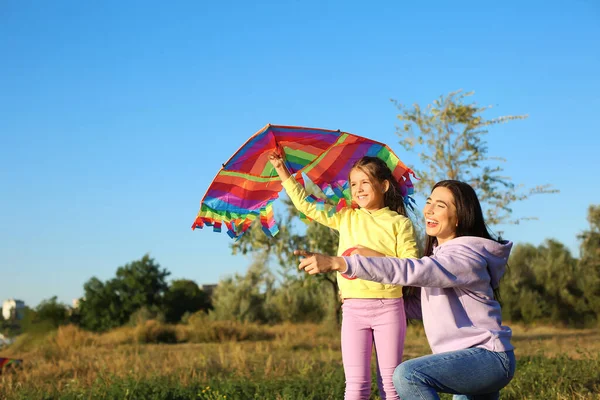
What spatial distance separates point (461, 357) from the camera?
126 inches

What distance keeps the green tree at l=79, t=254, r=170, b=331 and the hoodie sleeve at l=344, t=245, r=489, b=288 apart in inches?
988

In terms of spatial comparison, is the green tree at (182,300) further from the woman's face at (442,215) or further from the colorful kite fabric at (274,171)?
the woman's face at (442,215)

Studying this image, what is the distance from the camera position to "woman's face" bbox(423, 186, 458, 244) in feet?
11.8

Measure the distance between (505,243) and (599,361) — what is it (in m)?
4.81

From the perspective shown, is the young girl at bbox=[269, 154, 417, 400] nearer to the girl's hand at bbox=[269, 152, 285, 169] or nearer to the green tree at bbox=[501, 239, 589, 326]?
the girl's hand at bbox=[269, 152, 285, 169]

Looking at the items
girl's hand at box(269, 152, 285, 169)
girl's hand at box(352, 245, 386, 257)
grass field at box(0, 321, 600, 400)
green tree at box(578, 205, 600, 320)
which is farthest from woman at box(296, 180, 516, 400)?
green tree at box(578, 205, 600, 320)

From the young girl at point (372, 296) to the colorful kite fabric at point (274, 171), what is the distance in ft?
1.81

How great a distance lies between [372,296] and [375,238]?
0.40 metres

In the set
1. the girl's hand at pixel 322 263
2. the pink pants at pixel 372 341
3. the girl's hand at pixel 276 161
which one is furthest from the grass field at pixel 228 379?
the girl's hand at pixel 322 263

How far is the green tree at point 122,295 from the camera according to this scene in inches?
1086

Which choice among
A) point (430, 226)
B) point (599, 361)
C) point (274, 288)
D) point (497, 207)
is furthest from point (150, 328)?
point (430, 226)

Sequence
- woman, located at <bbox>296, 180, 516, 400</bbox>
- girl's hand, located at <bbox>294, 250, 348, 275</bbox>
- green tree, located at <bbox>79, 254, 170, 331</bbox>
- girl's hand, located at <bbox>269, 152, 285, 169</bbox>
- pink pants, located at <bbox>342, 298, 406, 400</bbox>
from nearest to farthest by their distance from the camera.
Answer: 1. girl's hand, located at <bbox>294, 250, 348, 275</bbox>
2. woman, located at <bbox>296, 180, 516, 400</bbox>
3. pink pants, located at <bbox>342, 298, 406, 400</bbox>
4. girl's hand, located at <bbox>269, 152, 285, 169</bbox>
5. green tree, located at <bbox>79, 254, 170, 331</bbox>

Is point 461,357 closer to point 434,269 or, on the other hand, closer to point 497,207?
point 434,269

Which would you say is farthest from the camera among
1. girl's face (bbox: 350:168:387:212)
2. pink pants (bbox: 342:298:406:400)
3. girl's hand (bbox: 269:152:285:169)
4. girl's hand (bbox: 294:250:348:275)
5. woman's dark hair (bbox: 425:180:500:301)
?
girl's hand (bbox: 269:152:285:169)
